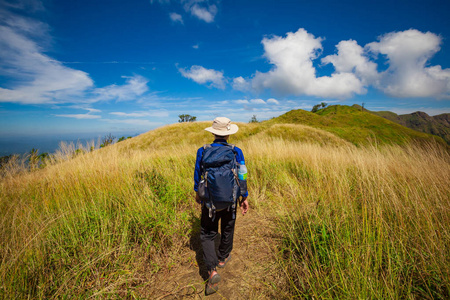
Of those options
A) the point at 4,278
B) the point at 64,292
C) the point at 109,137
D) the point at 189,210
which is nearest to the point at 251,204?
the point at 189,210

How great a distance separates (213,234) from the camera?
243 centimetres

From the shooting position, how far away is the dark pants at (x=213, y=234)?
7.56ft

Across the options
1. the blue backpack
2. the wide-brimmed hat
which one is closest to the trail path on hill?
the blue backpack

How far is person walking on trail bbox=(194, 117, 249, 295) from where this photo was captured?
83.9 inches

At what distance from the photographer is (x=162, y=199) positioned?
3670 mm

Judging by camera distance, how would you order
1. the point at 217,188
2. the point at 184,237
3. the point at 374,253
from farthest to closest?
the point at 184,237
the point at 217,188
the point at 374,253

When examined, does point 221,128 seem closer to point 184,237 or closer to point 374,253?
point 184,237

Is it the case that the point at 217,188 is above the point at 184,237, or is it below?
above

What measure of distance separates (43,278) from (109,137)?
6519 millimetres

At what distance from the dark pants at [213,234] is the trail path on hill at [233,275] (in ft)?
1.01

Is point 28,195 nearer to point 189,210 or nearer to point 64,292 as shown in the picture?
point 64,292

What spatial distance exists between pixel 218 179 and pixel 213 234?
91cm

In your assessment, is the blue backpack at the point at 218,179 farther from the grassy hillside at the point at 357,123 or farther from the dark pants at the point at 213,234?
the grassy hillside at the point at 357,123

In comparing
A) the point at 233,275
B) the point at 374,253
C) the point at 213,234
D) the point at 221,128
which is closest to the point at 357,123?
the point at 374,253
